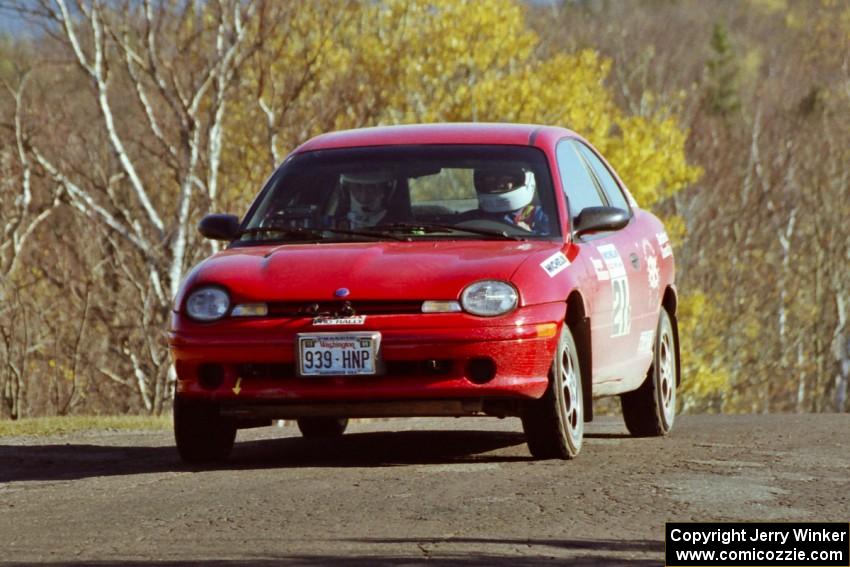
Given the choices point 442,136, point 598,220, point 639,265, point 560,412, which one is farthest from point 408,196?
point 639,265

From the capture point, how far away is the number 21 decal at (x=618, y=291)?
9.64m

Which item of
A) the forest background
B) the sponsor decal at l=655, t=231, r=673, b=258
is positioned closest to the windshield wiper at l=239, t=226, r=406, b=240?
the sponsor decal at l=655, t=231, r=673, b=258

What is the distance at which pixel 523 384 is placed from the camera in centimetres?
829

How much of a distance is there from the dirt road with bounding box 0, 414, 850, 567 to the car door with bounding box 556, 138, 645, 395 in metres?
0.45

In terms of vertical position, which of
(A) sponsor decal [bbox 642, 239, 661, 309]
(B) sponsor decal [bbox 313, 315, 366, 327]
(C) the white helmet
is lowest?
(A) sponsor decal [bbox 642, 239, 661, 309]

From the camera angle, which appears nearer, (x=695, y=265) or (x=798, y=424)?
(x=798, y=424)

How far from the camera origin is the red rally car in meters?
8.27

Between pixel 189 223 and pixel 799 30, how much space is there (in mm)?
65688

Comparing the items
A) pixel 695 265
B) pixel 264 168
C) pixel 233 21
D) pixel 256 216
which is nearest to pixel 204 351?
pixel 256 216

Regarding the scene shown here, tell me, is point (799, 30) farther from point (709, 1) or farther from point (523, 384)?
point (523, 384)

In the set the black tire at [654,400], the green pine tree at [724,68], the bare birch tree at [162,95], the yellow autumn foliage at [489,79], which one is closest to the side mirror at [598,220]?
the black tire at [654,400]

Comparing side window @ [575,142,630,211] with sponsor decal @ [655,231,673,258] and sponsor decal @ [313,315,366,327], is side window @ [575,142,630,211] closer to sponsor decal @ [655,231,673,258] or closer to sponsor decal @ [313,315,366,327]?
sponsor decal @ [655,231,673,258]

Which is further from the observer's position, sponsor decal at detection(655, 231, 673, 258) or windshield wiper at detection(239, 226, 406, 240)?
sponsor decal at detection(655, 231, 673, 258)

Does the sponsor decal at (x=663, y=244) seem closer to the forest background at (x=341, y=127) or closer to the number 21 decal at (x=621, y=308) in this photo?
the number 21 decal at (x=621, y=308)
